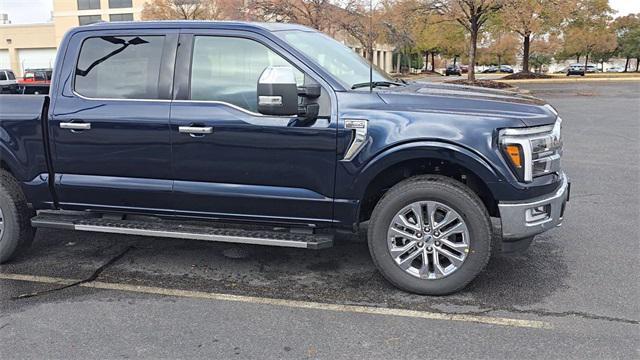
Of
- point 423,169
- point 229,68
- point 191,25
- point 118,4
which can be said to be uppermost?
point 118,4

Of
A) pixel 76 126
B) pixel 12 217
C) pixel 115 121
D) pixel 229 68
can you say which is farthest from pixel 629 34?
pixel 12 217

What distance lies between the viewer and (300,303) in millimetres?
4027

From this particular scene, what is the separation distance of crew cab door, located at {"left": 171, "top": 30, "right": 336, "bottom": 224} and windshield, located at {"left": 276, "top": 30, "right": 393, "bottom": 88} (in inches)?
8.9

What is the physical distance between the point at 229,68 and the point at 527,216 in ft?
8.03

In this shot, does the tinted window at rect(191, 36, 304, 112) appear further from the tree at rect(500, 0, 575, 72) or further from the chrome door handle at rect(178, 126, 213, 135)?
the tree at rect(500, 0, 575, 72)

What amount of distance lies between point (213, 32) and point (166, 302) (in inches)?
82.2

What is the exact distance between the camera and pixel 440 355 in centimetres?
328

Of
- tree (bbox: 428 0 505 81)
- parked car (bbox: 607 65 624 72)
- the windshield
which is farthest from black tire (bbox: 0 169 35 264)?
parked car (bbox: 607 65 624 72)

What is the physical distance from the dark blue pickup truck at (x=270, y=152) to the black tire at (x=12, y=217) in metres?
0.01

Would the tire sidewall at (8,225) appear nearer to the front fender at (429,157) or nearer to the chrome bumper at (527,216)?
the front fender at (429,157)

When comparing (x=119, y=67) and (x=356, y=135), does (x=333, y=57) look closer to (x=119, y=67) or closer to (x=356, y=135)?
(x=356, y=135)

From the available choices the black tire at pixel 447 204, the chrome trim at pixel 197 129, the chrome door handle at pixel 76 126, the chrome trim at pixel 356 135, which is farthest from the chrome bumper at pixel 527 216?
the chrome door handle at pixel 76 126

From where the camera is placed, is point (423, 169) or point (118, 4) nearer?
point (423, 169)

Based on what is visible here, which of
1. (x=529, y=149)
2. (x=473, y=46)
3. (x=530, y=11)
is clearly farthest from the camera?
(x=473, y=46)
